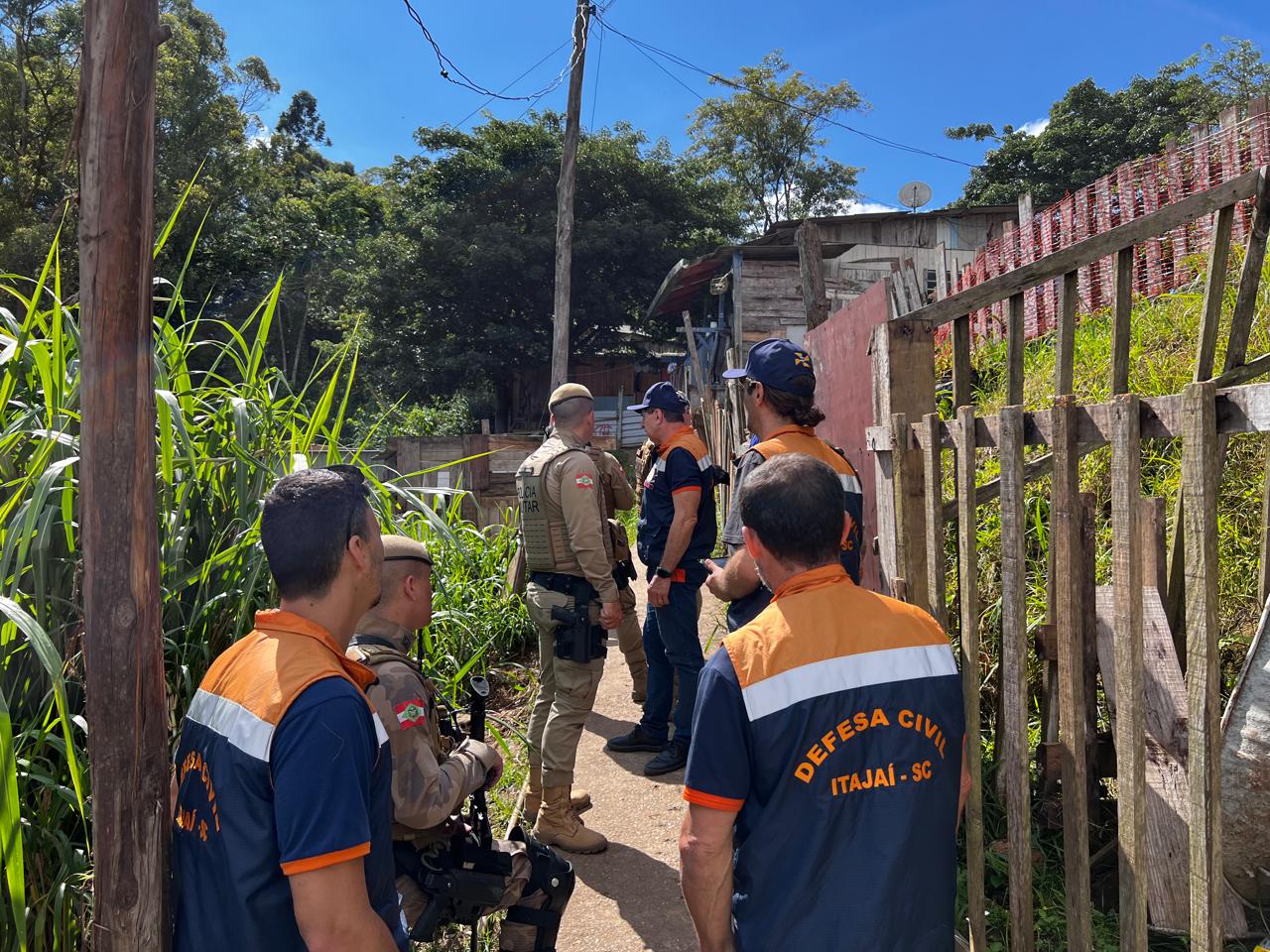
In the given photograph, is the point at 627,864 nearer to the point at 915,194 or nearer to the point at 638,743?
the point at 638,743

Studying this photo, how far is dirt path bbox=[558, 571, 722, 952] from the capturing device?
→ 3053 mm

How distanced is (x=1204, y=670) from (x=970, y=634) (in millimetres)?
686

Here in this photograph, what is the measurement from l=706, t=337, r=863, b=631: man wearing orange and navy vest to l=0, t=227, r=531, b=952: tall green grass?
4.30ft

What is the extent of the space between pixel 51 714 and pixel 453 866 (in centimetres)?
120

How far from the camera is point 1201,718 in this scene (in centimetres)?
158

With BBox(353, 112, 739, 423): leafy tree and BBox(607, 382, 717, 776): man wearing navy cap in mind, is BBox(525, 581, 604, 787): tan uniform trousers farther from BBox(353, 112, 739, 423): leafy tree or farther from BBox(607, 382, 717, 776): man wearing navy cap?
BBox(353, 112, 739, 423): leafy tree

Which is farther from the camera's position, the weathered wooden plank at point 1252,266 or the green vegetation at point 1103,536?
the green vegetation at point 1103,536

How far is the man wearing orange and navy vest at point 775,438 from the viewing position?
2.82 metres

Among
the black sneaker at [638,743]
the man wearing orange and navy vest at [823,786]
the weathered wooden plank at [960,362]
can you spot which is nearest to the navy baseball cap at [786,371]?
the weathered wooden plank at [960,362]

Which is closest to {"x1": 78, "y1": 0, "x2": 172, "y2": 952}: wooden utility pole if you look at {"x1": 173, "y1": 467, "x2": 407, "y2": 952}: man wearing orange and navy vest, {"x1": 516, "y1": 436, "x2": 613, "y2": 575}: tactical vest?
{"x1": 173, "y1": 467, "x2": 407, "y2": 952}: man wearing orange and navy vest

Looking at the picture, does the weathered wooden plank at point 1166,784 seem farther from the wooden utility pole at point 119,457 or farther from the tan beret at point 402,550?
the wooden utility pole at point 119,457

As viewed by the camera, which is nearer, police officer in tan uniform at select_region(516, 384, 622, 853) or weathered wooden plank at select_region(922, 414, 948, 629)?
weathered wooden plank at select_region(922, 414, 948, 629)

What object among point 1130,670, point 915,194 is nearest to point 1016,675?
point 1130,670

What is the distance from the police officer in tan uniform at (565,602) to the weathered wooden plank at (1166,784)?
200cm
